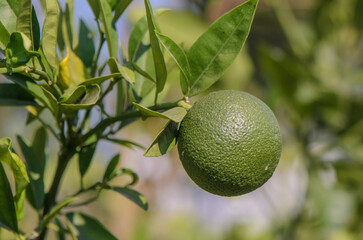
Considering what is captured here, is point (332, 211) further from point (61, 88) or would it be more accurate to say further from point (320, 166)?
point (61, 88)

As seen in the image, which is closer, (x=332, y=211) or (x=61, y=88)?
(x=61, y=88)

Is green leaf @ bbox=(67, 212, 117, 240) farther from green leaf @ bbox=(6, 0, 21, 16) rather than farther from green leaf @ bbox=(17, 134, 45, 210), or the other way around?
green leaf @ bbox=(6, 0, 21, 16)

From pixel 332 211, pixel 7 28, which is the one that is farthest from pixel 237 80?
pixel 7 28

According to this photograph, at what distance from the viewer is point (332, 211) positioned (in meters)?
1.36

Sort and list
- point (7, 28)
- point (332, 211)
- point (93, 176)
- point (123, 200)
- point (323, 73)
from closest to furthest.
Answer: point (7, 28), point (332, 211), point (323, 73), point (123, 200), point (93, 176)

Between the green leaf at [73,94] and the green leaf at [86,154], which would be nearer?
the green leaf at [73,94]

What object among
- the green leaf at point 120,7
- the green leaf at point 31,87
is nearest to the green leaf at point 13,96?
the green leaf at point 31,87

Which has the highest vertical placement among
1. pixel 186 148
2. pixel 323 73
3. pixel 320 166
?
pixel 186 148

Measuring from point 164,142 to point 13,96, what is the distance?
0.23m

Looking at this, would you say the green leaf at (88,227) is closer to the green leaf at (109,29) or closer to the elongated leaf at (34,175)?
the elongated leaf at (34,175)

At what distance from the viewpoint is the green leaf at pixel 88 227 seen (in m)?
0.61

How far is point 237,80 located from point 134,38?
2.68 feet

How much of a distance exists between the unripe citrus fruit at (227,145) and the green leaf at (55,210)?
15 cm

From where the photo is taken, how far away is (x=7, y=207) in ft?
1.89
